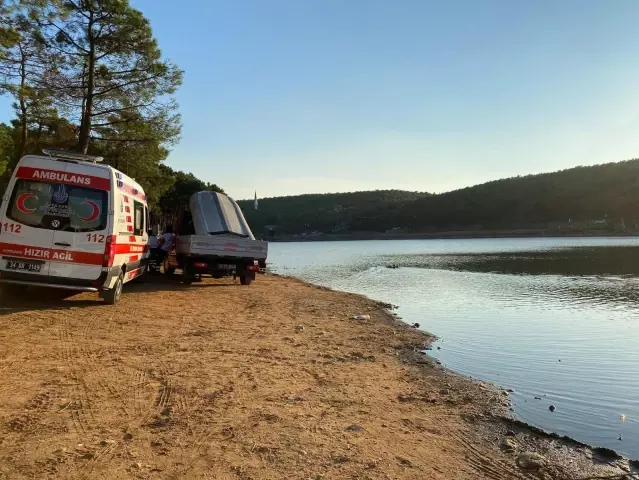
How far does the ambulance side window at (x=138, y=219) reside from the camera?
13.1 metres

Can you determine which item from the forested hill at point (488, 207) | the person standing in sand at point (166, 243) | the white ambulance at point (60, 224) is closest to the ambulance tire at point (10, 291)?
the white ambulance at point (60, 224)

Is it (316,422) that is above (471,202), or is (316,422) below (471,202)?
below

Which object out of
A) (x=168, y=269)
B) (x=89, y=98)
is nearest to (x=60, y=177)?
(x=89, y=98)

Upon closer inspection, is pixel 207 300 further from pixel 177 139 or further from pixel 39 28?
pixel 39 28

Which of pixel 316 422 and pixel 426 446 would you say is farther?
pixel 316 422

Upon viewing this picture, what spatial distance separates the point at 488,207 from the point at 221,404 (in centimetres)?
14080

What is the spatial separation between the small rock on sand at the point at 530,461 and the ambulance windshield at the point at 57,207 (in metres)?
8.49

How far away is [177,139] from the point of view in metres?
20.5

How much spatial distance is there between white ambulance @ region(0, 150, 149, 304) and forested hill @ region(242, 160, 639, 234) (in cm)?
11543

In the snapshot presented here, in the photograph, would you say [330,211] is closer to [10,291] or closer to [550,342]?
[10,291]

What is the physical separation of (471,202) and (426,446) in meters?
146

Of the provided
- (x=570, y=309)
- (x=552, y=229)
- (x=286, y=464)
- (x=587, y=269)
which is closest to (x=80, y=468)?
(x=286, y=464)

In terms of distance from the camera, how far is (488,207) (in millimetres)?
137500

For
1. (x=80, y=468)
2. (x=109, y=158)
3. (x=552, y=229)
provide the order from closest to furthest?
(x=80, y=468) → (x=109, y=158) → (x=552, y=229)
